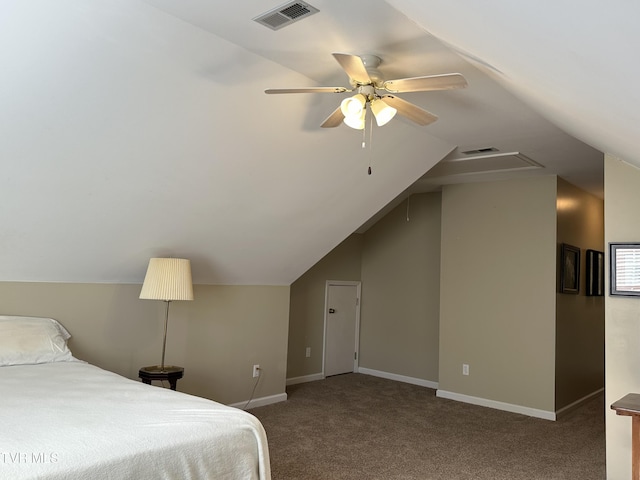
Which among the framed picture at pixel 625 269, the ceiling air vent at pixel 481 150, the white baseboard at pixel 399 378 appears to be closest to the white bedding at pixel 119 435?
the framed picture at pixel 625 269

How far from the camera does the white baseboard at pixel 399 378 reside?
247 inches

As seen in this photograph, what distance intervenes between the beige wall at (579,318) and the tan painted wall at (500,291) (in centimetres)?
16

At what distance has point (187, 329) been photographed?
4387 millimetres

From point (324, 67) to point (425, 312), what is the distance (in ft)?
13.4

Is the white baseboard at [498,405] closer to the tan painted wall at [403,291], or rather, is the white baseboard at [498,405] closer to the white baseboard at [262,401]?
the tan painted wall at [403,291]

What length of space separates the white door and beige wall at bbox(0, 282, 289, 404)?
1.34m

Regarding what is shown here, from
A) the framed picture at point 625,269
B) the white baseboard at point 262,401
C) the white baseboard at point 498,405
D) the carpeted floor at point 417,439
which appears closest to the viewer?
the framed picture at point 625,269

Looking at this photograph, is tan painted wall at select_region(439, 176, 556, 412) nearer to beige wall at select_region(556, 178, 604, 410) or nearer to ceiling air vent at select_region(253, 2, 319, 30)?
beige wall at select_region(556, 178, 604, 410)

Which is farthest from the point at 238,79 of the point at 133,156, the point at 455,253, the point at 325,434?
the point at 455,253

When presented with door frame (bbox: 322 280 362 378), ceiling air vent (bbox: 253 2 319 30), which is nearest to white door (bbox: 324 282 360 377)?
door frame (bbox: 322 280 362 378)

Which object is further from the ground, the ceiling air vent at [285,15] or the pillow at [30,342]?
the ceiling air vent at [285,15]

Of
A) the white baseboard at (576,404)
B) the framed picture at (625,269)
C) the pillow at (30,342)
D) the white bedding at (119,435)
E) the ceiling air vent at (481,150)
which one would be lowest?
Result: the white baseboard at (576,404)

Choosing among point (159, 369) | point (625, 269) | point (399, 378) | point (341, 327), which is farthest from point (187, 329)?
point (625, 269)

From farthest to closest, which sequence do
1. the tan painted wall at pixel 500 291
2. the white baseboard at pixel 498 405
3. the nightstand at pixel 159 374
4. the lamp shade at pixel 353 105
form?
the tan painted wall at pixel 500 291
the white baseboard at pixel 498 405
the nightstand at pixel 159 374
the lamp shade at pixel 353 105
